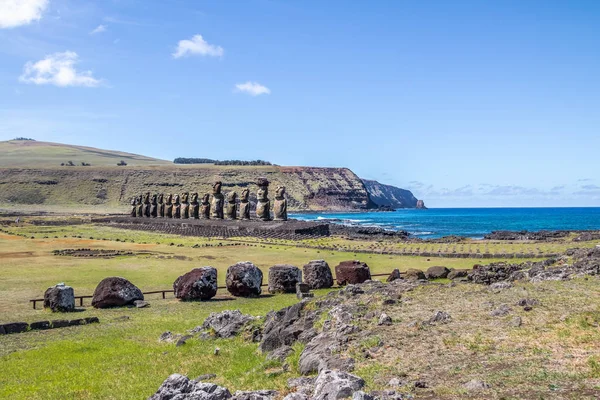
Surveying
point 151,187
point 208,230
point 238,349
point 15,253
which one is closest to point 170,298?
point 238,349

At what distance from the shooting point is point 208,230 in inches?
2501

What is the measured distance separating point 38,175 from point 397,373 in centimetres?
19371

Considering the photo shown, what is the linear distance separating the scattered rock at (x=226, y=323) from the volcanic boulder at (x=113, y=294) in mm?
7395

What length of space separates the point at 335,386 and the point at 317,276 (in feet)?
59.0

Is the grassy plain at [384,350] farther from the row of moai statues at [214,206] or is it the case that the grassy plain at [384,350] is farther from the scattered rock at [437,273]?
the row of moai statues at [214,206]

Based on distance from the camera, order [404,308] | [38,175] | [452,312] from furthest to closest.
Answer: [38,175], [404,308], [452,312]

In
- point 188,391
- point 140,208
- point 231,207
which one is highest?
point 231,207

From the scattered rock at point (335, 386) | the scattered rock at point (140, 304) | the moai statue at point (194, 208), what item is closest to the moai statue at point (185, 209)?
the moai statue at point (194, 208)

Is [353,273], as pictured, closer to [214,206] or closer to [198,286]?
[198,286]

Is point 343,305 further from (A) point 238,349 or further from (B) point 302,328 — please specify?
(A) point 238,349

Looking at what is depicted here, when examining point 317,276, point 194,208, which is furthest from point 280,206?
point 317,276

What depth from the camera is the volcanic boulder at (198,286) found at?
77.9 ft

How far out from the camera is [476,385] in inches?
332

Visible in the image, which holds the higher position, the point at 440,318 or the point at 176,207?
the point at 176,207
